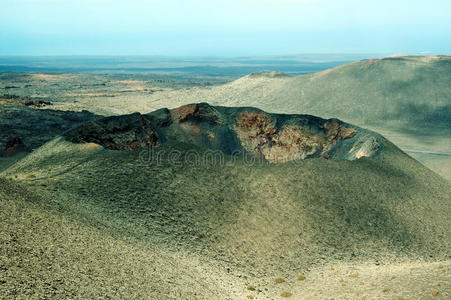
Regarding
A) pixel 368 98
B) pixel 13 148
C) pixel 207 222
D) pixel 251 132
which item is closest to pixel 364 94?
pixel 368 98

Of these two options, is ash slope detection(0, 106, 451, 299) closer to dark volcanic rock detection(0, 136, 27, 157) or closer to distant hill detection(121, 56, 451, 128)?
dark volcanic rock detection(0, 136, 27, 157)

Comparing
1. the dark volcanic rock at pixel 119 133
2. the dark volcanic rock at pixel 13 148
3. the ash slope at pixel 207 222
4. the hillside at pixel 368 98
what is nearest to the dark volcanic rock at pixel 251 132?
the dark volcanic rock at pixel 119 133

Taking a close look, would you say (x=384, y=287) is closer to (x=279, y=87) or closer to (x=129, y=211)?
(x=129, y=211)

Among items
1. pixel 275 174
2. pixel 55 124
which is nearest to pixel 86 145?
pixel 275 174

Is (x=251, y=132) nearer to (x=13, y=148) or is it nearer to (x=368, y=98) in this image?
(x=13, y=148)

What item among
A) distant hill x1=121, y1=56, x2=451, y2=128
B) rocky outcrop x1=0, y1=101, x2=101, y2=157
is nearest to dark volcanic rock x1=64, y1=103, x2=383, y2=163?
rocky outcrop x1=0, y1=101, x2=101, y2=157

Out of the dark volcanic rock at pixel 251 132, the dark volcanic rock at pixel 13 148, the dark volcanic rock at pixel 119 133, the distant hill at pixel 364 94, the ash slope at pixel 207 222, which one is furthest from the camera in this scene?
the distant hill at pixel 364 94

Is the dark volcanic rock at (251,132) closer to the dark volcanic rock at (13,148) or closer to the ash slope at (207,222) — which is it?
the ash slope at (207,222)

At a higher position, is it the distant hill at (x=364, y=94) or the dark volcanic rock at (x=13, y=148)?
the distant hill at (x=364, y=94)
